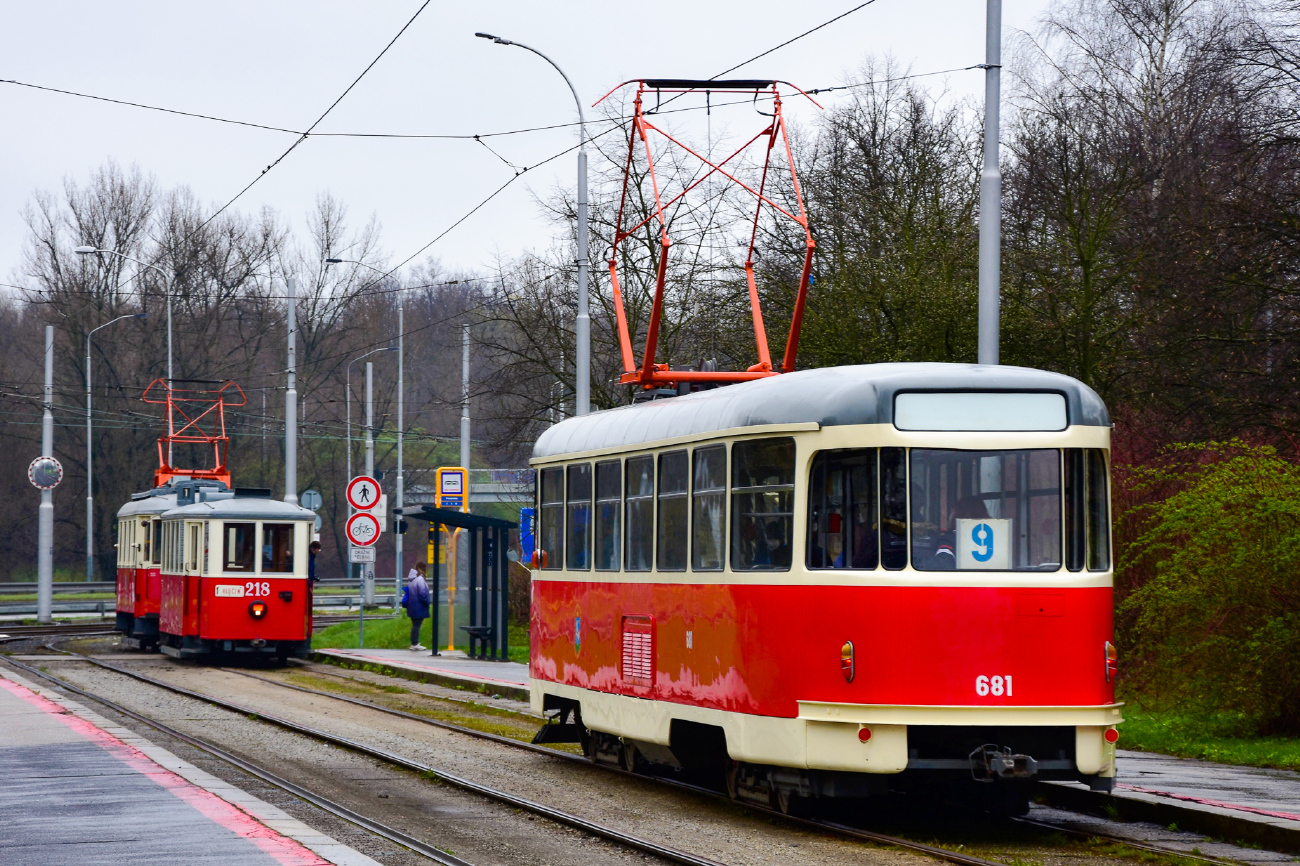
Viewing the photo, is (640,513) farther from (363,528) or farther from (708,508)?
(363,528)

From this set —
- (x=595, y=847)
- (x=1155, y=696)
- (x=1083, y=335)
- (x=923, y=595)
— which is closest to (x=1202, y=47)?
(x=1083, y=335)

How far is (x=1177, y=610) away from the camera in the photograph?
49.1ft

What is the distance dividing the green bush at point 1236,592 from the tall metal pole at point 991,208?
6.89 ft

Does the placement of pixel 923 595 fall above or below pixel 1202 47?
below

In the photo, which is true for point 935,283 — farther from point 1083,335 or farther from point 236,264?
point 236,264

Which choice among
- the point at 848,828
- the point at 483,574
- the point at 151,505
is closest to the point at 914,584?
the point at 848,828

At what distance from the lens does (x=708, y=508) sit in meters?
11.7

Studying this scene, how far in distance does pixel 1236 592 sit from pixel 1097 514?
4.35m

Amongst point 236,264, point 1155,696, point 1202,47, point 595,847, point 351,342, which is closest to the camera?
point 595,847

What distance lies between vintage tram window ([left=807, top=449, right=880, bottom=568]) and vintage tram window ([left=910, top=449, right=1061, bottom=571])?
9.8 inches

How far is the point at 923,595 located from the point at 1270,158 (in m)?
12.5

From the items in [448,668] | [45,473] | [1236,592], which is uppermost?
[45,473]

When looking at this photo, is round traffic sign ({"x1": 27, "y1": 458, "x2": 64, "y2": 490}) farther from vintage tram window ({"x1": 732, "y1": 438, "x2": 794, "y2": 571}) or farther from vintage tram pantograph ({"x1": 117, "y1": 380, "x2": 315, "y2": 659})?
vintage tram window ({"x1": 732, "y1": 438, "x2": 794, "y2": 571})

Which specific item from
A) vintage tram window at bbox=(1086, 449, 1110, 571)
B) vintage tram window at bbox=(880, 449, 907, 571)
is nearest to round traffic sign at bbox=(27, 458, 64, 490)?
vintage tram window at bbox=(880, 449, 907, 571)
